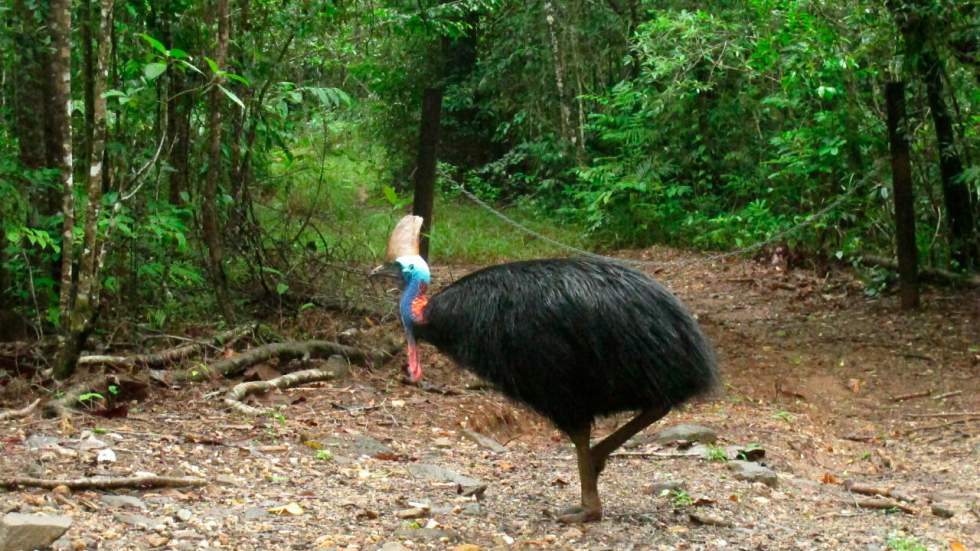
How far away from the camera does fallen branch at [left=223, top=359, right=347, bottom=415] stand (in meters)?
5.23

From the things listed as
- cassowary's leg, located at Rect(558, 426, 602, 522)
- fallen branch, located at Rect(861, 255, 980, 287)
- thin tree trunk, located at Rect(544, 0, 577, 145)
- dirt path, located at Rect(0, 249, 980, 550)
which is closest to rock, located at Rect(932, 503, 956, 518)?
dirt path, located at Rect(0, 249, 980, 550)

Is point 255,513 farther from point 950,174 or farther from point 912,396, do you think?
point 950,174

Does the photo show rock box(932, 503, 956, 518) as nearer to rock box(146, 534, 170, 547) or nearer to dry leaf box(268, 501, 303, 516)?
dry leaf box(268, 501, 303, 516)

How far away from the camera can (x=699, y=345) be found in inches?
157

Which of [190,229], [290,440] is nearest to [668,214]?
[190,229]

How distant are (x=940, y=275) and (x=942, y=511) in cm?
422

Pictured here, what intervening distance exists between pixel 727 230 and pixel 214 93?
639 centimetres

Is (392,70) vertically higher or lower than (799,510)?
higher

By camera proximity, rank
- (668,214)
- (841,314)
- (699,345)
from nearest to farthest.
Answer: (699,345), (841,314), (668,214)

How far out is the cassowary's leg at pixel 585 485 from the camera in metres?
4.04

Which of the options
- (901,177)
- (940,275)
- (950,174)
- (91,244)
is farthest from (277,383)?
(940,275)

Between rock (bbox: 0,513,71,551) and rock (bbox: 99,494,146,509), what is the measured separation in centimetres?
52

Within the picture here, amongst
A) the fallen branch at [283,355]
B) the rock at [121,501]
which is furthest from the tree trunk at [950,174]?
the rock at [121,501]

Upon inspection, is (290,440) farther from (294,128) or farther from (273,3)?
(273,3)
